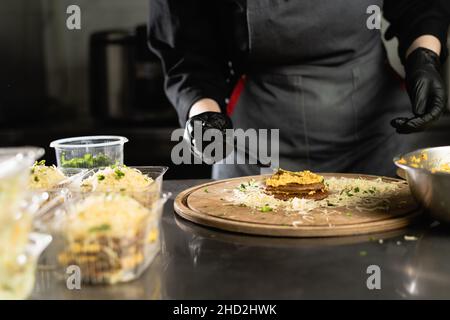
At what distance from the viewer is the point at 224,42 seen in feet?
7.87

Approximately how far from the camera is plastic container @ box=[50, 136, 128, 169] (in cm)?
167

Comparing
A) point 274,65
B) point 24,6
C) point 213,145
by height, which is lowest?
point 213,145

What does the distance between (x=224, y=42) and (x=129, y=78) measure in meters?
1.22

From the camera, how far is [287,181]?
167 cm

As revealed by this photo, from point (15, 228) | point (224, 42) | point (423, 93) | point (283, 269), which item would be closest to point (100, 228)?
point (15, 228)

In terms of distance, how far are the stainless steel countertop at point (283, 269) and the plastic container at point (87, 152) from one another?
0.41 metres

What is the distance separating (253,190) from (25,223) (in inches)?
34.7

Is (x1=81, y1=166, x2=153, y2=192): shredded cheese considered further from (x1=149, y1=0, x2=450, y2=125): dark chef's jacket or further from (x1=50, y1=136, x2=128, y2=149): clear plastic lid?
(x1=149, y1=0, x2=450, y2=125): dark chef's jacket

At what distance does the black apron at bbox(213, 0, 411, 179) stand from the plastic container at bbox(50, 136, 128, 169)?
2.24 feet

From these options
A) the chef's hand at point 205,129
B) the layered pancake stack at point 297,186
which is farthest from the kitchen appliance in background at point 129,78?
the layered pancake stack at point 297,186

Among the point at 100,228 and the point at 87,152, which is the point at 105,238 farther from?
the point at 87,152

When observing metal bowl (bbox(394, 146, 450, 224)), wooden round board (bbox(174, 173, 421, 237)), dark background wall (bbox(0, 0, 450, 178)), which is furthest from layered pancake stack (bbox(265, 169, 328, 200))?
dark background wall (bbox(0, 0, 450, 178))
